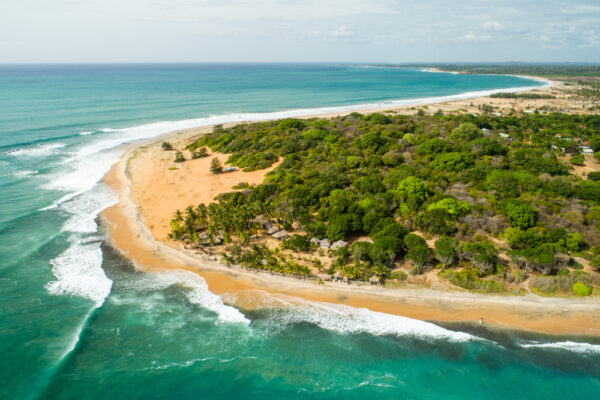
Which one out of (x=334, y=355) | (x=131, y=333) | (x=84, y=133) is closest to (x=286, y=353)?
(x=334, y=355)

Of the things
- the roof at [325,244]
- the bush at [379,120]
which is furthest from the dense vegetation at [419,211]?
the bush at [379,120]

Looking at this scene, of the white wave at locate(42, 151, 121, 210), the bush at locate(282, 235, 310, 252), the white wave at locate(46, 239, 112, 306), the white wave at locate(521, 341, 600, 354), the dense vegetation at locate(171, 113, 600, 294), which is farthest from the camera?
the white wave at locate(42, 151, 121, 210)

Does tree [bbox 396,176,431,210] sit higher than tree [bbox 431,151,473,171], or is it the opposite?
tree [bbox 431,151,473,171]

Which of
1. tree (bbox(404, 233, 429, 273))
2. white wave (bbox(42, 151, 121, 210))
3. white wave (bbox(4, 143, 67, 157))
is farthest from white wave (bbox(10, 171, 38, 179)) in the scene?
tree (bbox(404, 233, 429, 273))

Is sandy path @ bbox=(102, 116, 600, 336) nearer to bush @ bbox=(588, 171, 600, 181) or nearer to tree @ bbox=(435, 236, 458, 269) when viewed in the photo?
tree @ bbox=(435, 236, 458, 269)

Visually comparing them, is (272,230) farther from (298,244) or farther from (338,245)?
(338,245)

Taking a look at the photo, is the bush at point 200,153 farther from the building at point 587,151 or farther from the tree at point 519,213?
the building at point 587,151

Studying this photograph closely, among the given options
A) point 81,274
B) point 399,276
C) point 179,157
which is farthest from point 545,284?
point 179,157

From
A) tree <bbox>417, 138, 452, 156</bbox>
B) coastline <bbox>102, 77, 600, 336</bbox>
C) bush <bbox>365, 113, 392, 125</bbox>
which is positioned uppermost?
bush <bbox>365, 113, 392, 125</bbox>
